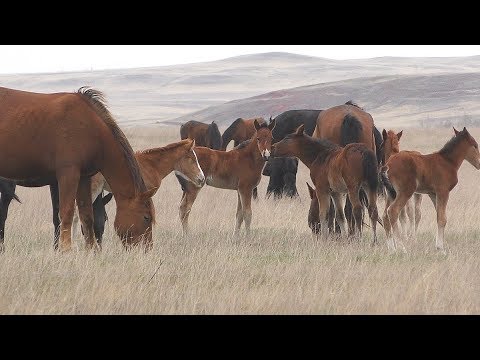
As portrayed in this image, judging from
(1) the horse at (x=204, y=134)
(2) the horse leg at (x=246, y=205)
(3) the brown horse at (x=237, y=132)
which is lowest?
(1) the horse at (x=204, y=134)

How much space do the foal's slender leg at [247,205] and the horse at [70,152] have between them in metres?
3.34

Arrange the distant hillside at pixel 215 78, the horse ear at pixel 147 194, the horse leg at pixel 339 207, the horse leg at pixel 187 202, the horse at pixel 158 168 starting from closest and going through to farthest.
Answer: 1. the horse ear at pixel 147 194
2. the horse at pixel 158 168
3. the horse leg at pixel 339 207
4. the horse leg at pixel 187 202
5. the distant hillside at pixel 215 78

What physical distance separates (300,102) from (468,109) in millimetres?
17437

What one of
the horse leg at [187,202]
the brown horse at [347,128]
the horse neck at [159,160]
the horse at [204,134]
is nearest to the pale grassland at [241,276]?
the horse leg at [187,202]

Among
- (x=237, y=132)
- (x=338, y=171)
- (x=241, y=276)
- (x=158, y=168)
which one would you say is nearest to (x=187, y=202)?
(x=158, y=168)

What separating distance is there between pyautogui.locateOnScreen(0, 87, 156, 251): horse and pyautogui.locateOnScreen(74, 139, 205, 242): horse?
1.04 metres

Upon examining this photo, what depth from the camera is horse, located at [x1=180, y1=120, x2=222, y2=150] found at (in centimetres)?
2105

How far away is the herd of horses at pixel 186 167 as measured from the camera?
9.76 meters

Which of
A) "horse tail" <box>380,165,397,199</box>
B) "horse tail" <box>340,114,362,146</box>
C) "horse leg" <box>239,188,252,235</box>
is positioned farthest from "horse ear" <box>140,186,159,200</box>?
"horse tail" <box>340,114,362,146</box>

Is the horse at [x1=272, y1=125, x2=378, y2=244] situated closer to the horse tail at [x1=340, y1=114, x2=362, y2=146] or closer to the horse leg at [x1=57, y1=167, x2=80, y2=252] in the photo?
the horse tail at [x1=340, y1=114, x2=362, y2=146]

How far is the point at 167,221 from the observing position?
14430mm

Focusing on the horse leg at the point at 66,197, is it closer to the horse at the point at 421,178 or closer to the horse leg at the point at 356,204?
the horse leg at the point at 356,204

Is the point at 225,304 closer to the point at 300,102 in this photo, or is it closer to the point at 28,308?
the point at 28,308

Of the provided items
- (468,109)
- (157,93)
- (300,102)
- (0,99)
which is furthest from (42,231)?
(157,93)
